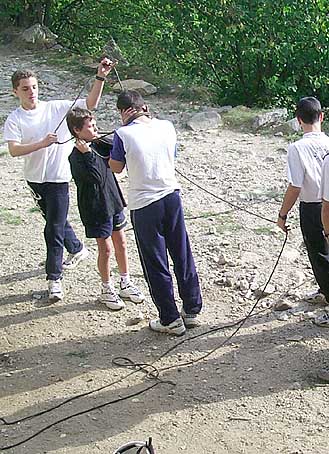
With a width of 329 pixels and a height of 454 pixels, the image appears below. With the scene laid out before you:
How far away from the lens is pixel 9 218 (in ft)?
24.5

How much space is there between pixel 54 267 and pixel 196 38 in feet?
20.7

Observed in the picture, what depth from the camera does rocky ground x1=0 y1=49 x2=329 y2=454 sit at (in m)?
4.08

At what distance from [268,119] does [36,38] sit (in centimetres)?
730

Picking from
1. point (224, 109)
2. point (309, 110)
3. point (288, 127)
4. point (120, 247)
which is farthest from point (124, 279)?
point (224, 109)

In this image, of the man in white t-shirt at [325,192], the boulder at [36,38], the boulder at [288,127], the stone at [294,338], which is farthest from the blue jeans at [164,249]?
the boulder at [36,38]

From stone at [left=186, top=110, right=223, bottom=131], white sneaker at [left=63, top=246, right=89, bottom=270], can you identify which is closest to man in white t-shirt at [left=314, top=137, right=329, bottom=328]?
white sneaker at [left=63, top=246, right=89, bottom=270]

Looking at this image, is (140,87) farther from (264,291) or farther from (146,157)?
(146,157)

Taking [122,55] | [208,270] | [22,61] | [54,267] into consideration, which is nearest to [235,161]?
[208,270]

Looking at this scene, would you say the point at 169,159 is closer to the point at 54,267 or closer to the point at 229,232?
the point at 54,267

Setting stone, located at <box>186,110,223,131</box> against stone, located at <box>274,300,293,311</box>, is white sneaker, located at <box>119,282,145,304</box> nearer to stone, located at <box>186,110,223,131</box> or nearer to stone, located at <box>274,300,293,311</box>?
stone, located at <box>274,300,293,311</box>

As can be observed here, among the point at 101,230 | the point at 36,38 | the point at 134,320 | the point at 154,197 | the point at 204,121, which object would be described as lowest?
the point at 134,320

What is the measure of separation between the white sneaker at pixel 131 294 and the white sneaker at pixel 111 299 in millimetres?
75

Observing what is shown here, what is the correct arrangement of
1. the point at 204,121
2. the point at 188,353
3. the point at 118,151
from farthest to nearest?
the point at 204,121 < the point at 188,353 < the point at 118,151

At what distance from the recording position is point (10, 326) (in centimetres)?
547
